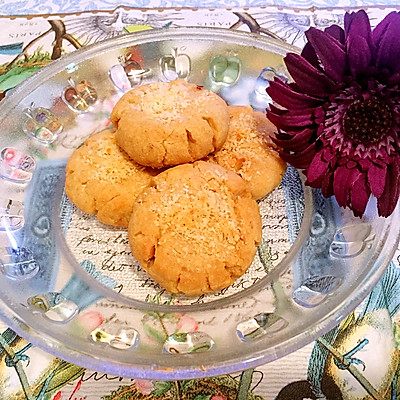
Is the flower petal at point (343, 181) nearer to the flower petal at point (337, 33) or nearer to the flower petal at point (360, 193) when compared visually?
the flower petal at point (360, 193)

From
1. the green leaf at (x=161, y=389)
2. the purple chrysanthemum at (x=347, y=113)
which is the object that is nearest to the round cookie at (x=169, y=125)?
the purple chrysanthemum at (x=347, y=113)

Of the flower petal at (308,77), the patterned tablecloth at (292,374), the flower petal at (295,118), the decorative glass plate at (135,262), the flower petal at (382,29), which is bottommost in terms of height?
the patterned tablecloth at (292,374)

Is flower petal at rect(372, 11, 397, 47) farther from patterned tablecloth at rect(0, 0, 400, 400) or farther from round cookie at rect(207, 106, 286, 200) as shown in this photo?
patterned tablecloth at rect(0, 0, 400, 400)

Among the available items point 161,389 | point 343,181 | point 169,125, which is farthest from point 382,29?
point 161,389

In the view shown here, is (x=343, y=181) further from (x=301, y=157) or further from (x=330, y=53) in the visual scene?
(x=330, y=53)

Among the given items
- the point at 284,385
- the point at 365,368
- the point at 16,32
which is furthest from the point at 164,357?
the point at 16,32
